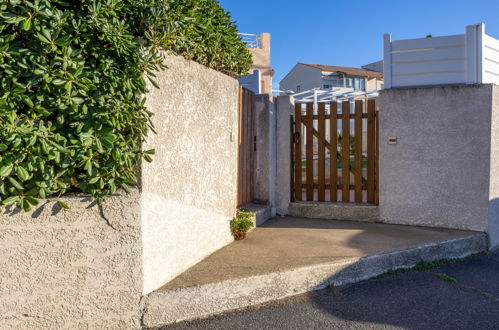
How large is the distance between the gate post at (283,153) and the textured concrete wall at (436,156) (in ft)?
4.52

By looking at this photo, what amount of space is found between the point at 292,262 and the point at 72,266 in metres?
2.00

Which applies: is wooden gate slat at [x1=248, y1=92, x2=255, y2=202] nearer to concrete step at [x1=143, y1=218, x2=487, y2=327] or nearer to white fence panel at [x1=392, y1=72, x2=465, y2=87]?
concrete step at [x1=143, y1=218, x2=487, y2=327]

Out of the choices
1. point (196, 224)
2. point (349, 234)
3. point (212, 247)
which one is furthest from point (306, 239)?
point (196, 224)

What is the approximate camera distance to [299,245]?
4723 mm

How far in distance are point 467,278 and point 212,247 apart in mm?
2725

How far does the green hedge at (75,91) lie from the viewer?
2.62 meters

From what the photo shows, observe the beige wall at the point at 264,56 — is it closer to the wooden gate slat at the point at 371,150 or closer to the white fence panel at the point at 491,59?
the wooden gate slat at the point at 371,150

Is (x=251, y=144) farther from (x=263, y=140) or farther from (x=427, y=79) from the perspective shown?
(x=427, y=79)

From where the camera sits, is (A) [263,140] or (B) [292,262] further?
(A) [263,140]

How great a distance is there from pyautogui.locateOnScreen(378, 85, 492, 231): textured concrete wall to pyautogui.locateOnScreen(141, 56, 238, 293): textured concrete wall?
244 cm

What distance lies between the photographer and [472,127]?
18.0 feet

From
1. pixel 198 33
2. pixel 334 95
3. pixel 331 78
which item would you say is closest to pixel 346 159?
pixel 198 33

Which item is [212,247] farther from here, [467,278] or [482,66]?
[482,66]

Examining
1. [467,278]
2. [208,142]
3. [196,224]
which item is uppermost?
[208,142]
